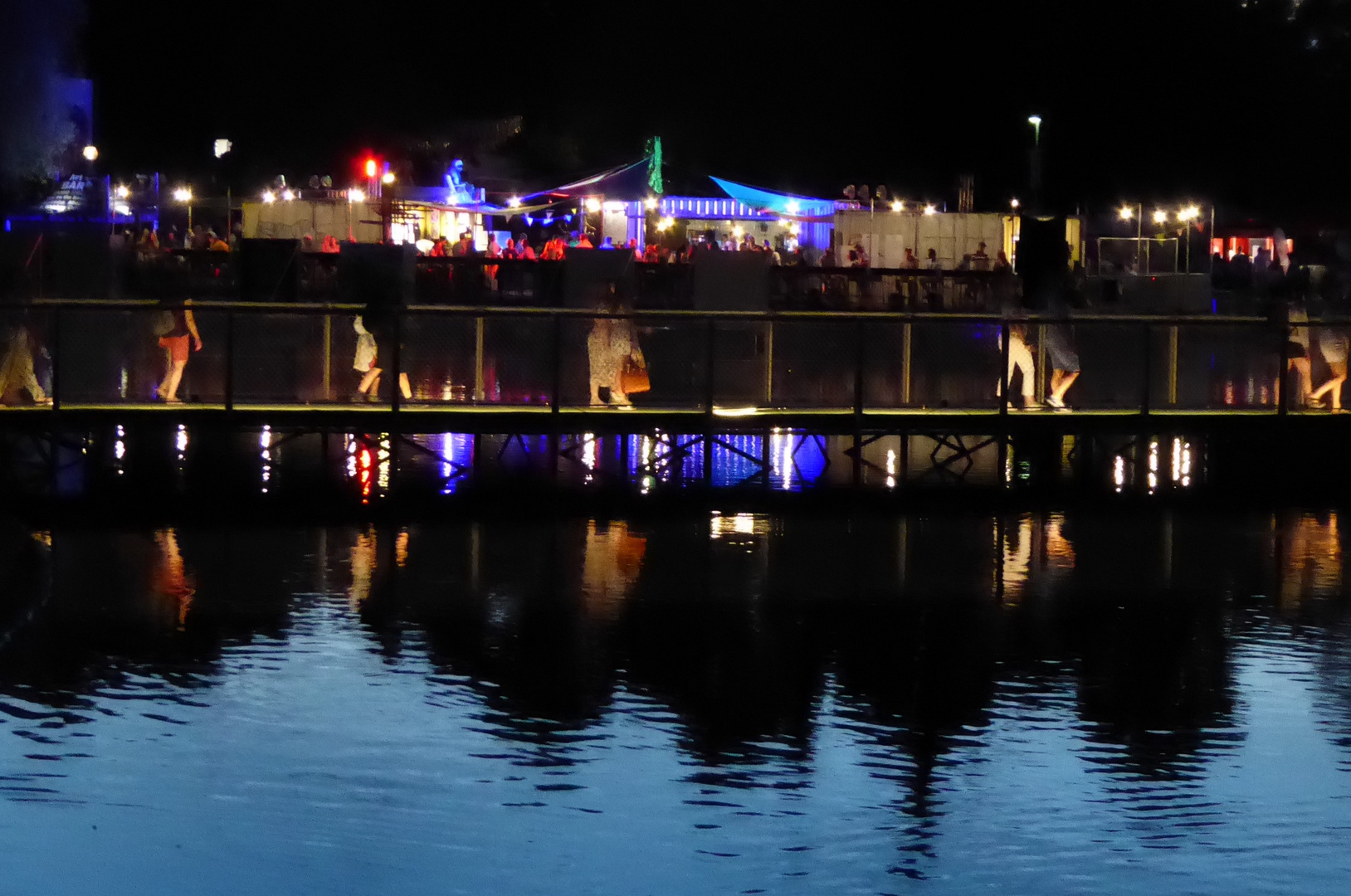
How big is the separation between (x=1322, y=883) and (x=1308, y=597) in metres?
6.74

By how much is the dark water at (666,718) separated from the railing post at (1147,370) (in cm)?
418

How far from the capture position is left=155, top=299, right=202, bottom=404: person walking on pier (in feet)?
60.4

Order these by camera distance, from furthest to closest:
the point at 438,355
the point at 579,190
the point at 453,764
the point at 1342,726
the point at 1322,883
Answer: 1. the point at 579,190
2. the point at 438,355
3. the point at 1342,726
4. the point at 453,764
5. the point at 1322,883

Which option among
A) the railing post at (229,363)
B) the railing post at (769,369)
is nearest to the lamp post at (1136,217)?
the railing post at (769,369)

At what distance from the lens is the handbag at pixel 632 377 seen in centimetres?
1939

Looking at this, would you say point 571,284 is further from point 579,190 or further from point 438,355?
point 579,190

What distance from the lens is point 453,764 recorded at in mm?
8758

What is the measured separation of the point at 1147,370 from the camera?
1978 centimetres

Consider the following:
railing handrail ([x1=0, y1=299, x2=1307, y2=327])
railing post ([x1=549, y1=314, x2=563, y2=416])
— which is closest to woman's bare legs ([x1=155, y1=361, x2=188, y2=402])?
railing handrail ([x1=0, y1=299, x2=1307, y2=327])

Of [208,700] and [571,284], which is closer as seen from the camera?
[208,700]

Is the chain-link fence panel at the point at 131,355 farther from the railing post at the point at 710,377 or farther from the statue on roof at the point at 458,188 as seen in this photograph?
the statue on roof at the point at 458,188

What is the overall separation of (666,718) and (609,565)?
493 cm

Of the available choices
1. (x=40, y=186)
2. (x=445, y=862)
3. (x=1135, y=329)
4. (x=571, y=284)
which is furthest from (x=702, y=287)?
(x=445, y=862)

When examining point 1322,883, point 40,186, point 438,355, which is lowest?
point 1322,883
